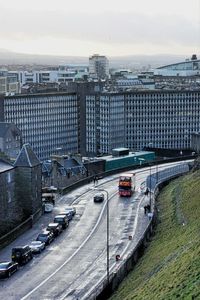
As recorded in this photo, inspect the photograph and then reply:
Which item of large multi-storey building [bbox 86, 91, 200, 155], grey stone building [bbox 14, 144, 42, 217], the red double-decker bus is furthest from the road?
large multi-storey building [bbox 86, 91, 200, 155]

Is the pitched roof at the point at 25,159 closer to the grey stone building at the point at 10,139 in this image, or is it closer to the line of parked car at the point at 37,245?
the line of parked car at the point at 37,245

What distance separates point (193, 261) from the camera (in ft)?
166

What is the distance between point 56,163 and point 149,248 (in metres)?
47.4

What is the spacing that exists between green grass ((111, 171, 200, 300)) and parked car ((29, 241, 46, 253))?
996 centimetres

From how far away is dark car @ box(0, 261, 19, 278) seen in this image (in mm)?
61281

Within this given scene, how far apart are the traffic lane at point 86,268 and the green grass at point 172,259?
302 centimetres

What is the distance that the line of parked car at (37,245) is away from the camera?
204ft

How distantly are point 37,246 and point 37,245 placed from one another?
1.24 feet

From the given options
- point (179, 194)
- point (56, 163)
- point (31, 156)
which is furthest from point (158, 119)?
point (31, 156)

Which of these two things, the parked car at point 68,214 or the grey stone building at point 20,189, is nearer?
the grey stone building at point 20,189

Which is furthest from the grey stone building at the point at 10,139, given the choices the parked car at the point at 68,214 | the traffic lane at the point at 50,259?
the traffic lane at the point at 50,259

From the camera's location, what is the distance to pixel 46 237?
7375 cm

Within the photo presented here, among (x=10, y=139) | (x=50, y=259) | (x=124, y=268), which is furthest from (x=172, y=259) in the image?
(x=10, y=139)

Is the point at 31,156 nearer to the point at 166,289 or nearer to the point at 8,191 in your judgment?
the point at 8,191
